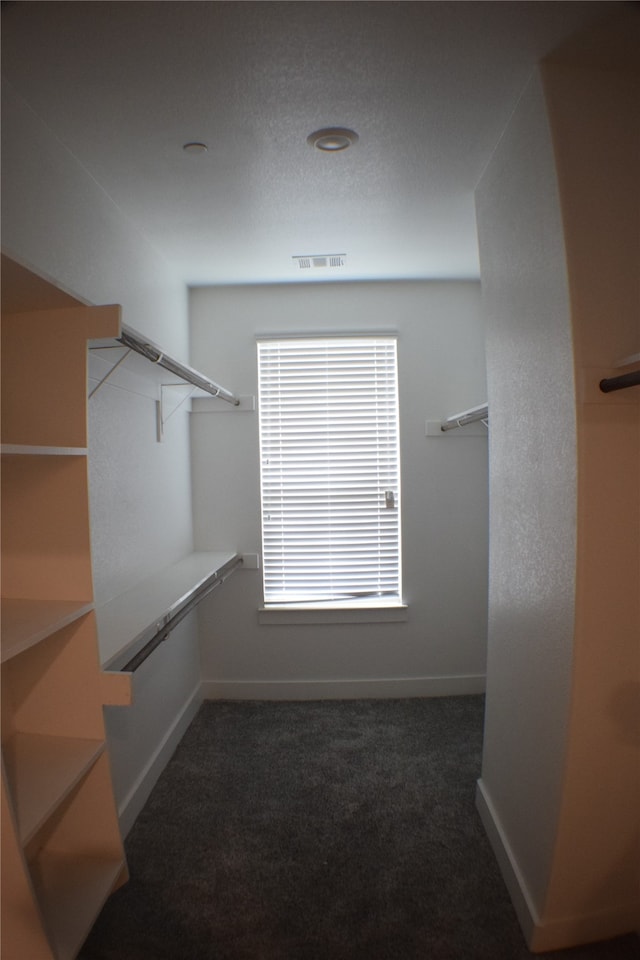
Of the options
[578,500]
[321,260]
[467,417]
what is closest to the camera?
[578,500]

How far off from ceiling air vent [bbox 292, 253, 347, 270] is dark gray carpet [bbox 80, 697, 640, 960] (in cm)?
245

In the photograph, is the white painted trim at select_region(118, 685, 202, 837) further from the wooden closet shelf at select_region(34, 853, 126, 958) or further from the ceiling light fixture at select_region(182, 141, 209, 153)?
the ceiling light fixture at select_region(182, 141, 209, 153)

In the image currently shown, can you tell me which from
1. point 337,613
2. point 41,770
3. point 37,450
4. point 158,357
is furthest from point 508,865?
point 158,357

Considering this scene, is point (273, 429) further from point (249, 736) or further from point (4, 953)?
point (4, 953)

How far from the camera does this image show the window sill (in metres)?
3.65

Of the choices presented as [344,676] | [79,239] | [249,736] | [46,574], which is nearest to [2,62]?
[79,239]

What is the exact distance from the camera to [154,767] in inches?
108

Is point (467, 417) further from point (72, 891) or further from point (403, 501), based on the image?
point (72, 891)

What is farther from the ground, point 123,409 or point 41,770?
point 123,409

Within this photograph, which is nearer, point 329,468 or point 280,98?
point 280,98

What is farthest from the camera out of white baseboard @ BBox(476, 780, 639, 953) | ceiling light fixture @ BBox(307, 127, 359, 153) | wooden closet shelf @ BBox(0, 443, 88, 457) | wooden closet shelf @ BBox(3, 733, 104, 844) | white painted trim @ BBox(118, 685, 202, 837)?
white painted trim @ BBox(118, 685, 202, 837)

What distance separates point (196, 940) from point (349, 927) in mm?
460

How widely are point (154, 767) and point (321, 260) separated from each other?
101 inches

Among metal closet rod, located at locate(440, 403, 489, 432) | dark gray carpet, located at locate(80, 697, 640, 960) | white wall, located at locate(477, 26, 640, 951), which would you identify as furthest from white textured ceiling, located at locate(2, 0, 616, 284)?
dark gray carpet, located at locate(80, 697, 640, 960)
